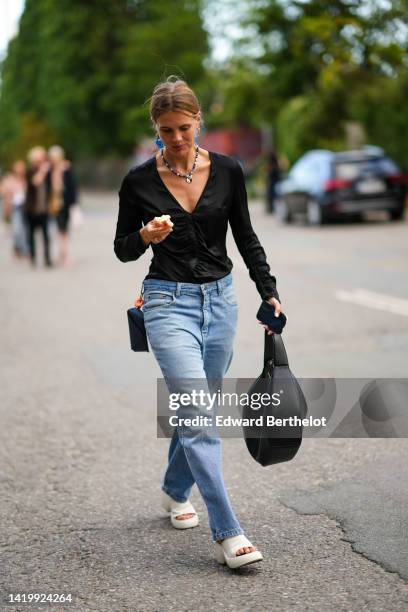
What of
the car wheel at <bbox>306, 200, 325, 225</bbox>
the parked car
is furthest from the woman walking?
the car wheel at <bbox>306, 200, 325, 225</bbox>

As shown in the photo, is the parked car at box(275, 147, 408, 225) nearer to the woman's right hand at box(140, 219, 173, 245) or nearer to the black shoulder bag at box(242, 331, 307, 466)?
the black shoulder bag at box(242, 331, 307, 466)

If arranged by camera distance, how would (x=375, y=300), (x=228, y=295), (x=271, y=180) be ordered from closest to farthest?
1. (x=228, y=295)
2. (x=375, y=300)
3. (x=271, y=180)

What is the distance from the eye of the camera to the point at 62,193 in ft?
57.2

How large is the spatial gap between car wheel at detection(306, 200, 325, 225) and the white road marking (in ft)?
33.1

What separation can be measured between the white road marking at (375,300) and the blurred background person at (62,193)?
22.2ft

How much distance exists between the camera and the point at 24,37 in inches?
2958

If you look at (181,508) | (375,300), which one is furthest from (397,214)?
(181,508)

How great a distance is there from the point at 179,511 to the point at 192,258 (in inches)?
44.9

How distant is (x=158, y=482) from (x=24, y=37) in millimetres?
74373

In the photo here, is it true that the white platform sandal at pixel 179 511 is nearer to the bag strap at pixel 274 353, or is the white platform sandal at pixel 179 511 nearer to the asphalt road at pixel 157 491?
the asphalt road at pixel 157 491

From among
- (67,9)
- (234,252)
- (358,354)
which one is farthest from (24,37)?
(358,354)

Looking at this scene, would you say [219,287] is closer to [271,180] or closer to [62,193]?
[62,193]

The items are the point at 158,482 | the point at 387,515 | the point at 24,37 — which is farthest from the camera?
the point at 24,37

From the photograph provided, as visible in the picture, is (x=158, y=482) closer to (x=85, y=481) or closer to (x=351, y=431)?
(x=85, y=481)
